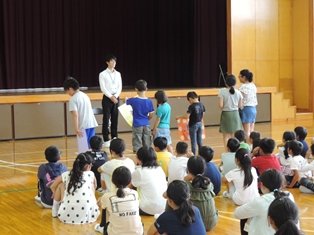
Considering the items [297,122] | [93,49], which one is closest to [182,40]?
[93,49]

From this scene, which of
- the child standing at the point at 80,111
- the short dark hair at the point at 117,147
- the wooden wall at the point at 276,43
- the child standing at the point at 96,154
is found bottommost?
the child standing at the point at 96,154

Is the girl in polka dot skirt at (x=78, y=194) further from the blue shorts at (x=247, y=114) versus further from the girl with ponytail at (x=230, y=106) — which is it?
the blue shorts at (x=247, y=114)

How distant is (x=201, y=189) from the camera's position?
17.7 feet

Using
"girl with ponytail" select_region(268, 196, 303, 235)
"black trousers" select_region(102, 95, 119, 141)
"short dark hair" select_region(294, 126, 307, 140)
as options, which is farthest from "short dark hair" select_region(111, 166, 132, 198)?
"black trousers" select_region(102, 95, 119, 141)

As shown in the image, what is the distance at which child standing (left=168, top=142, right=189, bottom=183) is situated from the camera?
663 cm

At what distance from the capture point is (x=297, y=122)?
51.3 ft

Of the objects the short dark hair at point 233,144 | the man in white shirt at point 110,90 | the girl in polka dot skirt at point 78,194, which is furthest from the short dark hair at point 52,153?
the man in white shirt at point 110,90

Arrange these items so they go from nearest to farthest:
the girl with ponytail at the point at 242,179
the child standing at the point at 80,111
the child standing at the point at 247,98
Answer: the girl with ponytail at the point at 242,179, the child standing at the point at 80,111, the child standing at the point at 247,98

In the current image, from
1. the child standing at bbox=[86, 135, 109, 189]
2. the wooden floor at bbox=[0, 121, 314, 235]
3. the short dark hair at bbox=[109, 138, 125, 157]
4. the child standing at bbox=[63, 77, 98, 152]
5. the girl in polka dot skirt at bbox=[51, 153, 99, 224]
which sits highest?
the child standing at bbox=[63, 77, 98, 152]

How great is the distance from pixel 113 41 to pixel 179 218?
14.2m

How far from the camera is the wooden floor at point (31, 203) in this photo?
5881 millimetres

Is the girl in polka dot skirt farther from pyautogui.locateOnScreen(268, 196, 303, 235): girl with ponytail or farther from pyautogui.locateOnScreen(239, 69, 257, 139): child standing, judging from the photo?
pyautogui.locateOnScreen(239, 69, 257, 139): child standing

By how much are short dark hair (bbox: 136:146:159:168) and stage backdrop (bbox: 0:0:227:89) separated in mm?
A: 10494

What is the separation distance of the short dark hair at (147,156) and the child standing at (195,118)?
9.37 ft
